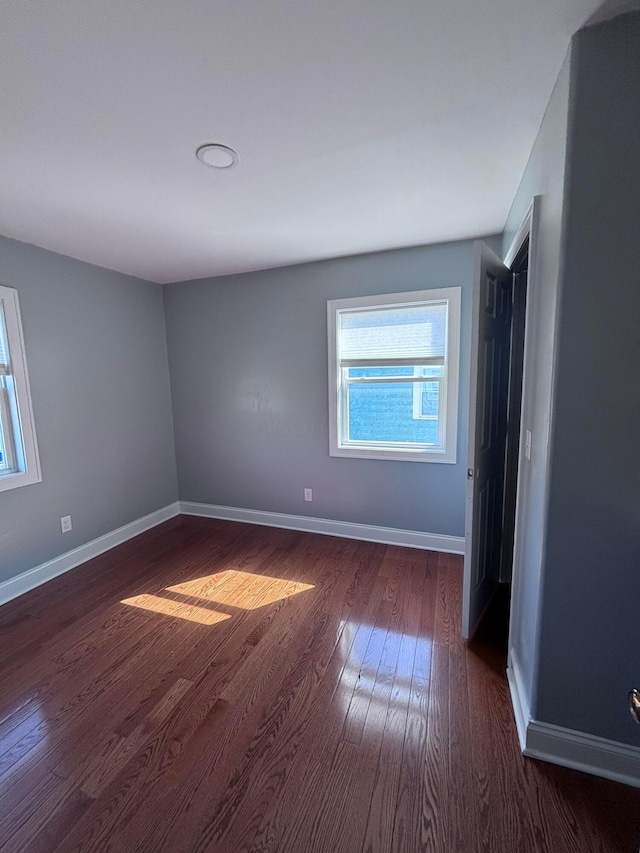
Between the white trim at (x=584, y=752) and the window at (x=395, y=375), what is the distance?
171 cm

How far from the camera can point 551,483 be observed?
1.19 meters

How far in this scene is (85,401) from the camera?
285cm

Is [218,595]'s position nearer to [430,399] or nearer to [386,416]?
[386,416]

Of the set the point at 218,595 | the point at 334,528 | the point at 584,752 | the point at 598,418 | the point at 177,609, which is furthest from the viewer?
the point at 334,528

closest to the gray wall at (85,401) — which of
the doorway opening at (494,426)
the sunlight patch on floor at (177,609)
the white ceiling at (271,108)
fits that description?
the white ceiling at (271,108)

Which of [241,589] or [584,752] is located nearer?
[584,752]

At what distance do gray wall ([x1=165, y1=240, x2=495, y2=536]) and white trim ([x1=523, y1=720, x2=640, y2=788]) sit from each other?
1562 mm

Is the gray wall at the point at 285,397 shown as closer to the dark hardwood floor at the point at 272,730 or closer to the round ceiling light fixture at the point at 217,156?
the dark hardwood floor at the point at 272,730

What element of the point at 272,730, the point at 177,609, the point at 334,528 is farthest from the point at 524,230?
the point at 177,609

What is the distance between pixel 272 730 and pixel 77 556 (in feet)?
7.31

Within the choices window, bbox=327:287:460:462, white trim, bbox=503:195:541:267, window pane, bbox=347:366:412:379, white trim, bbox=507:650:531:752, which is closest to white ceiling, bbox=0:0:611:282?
white trim, bbox=503:195:541:267

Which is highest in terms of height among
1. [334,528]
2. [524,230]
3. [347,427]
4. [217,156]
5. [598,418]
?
[217,156]

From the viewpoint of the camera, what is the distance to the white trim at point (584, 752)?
3.95 feet

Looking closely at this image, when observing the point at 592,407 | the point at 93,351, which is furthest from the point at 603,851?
the point at 93,351
